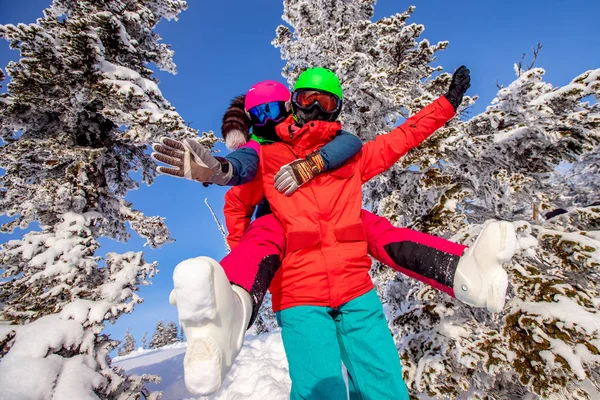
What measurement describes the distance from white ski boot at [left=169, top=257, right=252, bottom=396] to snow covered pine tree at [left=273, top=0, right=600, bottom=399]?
2388 mm

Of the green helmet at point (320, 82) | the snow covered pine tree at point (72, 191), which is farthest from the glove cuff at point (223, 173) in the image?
the snow covered pine tree at point (72, 191)

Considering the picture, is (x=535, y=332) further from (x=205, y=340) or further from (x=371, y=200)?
(x=371, y=200)

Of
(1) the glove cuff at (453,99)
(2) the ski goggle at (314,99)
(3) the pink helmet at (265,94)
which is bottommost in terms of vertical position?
(1) the glove cuff at (453,99)

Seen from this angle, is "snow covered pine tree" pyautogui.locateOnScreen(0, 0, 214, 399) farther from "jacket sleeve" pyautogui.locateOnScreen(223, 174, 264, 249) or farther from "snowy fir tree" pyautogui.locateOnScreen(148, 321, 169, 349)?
"snowy fir tree" pyautogui.locateOnScreen(148, 321, 169, 349)

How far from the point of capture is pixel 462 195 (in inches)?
164

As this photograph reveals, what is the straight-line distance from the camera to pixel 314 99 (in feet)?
9.20

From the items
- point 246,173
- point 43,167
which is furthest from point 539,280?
point 43,167

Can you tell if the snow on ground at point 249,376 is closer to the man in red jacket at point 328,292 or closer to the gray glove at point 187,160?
the man in red jacket at point 328,292

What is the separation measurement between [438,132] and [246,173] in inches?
125

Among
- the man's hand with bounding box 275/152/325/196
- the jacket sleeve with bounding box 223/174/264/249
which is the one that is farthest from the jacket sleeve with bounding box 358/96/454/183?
the jacket sleeve with bounding box 223/174/264/249

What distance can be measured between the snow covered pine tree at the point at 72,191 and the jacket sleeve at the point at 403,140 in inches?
151

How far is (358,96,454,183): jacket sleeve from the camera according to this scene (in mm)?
2746

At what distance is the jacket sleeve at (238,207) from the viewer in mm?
2975

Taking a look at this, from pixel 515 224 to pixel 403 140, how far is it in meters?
1.45
